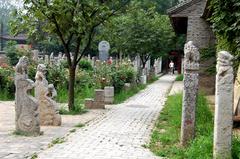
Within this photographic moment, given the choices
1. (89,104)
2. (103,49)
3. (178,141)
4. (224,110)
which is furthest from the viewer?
(103,49)

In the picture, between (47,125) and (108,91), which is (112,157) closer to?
(47,125)

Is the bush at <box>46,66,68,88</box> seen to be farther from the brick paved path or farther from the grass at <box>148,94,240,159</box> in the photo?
the grass at <box>148,94,240,159</box>

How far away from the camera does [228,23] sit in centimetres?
1216

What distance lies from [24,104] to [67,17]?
17.2 feet

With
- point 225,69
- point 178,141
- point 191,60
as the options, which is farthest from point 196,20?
point 225,69

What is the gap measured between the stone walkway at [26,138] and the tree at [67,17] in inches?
73.1

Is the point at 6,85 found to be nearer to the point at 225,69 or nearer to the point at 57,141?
the point at 57,141

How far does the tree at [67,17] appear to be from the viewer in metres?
14.5

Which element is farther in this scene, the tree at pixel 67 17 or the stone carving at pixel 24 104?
the tree at pixel 67 17

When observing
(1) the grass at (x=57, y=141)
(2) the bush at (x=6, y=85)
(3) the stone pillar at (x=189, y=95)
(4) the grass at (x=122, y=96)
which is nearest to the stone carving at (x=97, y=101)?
(4) the grass at (x=122, y=96)

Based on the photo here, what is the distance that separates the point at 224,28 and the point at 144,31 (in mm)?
26228

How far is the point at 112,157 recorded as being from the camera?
8031 millimetres

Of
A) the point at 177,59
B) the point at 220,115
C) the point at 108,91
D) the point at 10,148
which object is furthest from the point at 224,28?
the point at 177,59

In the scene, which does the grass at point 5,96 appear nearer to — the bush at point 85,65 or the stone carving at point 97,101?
the stone carving at point 97,101
